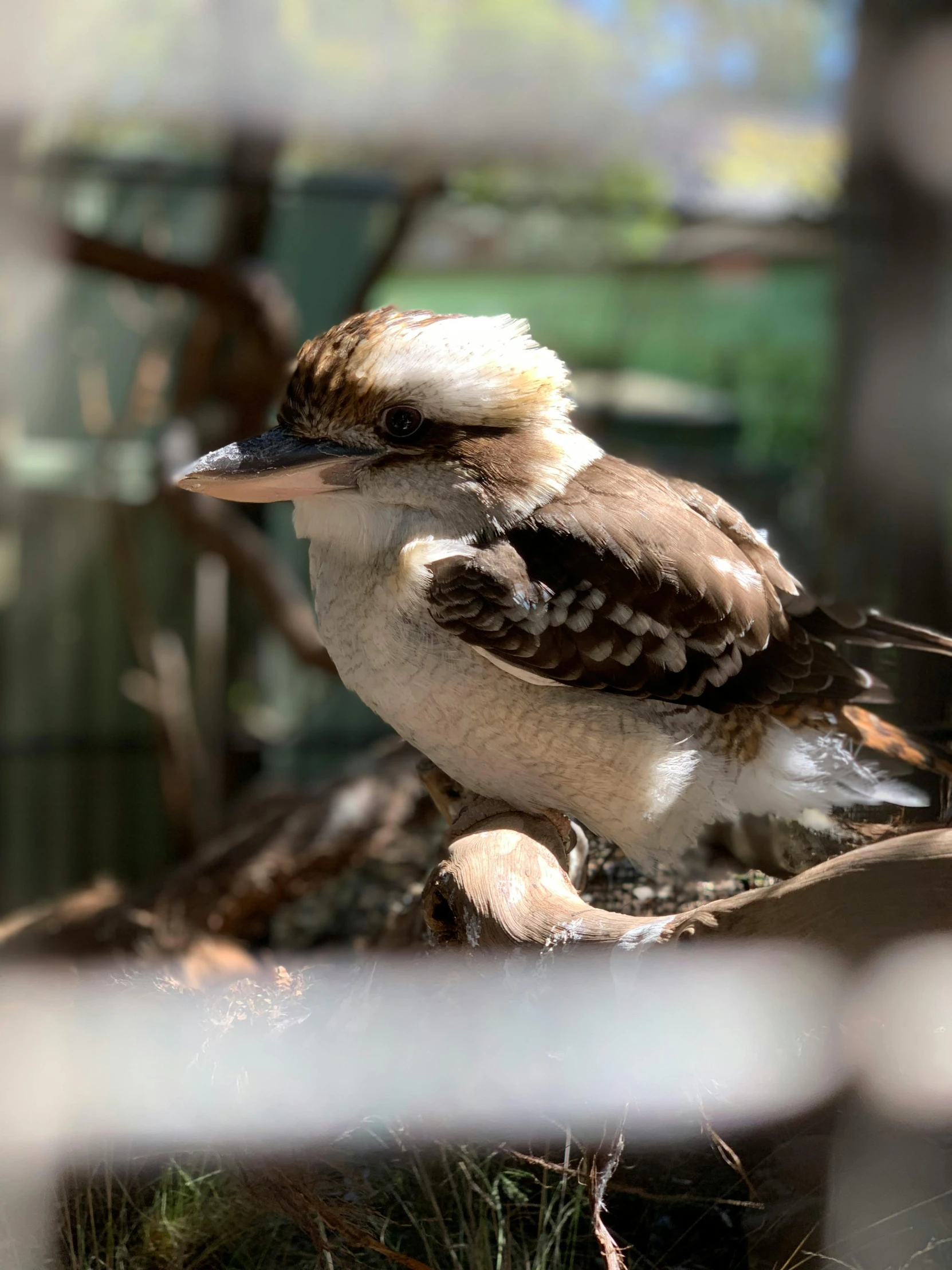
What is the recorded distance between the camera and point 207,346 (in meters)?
2.55

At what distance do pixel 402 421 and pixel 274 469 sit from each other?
0.11 m

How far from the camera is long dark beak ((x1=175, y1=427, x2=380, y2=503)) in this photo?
2.96ft

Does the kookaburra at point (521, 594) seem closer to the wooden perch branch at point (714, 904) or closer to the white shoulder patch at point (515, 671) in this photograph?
the white shoulder patch at point (515, 671)

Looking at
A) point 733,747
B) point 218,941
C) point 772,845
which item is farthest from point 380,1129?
point 218,941

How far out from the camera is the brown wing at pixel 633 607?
2.98 ft

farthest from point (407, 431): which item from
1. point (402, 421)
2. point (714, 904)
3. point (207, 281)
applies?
point (207, 281)

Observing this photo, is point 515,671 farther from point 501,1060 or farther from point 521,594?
point 501,1060

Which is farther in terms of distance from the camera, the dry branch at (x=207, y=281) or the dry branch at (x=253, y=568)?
the dry branch at (x=253, y=568)

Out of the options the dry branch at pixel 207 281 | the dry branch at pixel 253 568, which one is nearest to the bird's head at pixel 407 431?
the dry branch at pixel 207 281

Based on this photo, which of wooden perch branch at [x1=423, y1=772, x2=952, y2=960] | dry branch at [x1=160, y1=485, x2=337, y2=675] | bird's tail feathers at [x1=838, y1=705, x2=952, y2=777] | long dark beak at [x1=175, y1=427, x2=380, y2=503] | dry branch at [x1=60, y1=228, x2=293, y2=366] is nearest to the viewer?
wooden perch branch at [x1=423, y1=772, x2=952, y2=960]

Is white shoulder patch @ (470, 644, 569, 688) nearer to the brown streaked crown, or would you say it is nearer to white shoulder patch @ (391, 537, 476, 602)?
white shoulder patch @ (391, 537, 476, 602)

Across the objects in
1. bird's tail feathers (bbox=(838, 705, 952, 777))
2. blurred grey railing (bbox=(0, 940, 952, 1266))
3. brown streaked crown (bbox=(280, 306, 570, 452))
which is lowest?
blurred grey railing (bbox=(0, 940, 952, 1266))

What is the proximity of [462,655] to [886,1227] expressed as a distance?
51 centimetres

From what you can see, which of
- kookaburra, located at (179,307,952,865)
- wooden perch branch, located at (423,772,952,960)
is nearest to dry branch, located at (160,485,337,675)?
kookaburra, located at (179,307,952,865)
